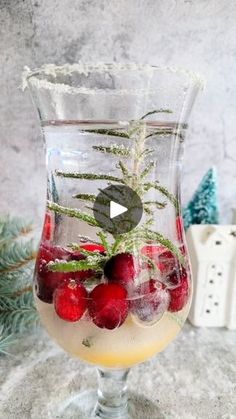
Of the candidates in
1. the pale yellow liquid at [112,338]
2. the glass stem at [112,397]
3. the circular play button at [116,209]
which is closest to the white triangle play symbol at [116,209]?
the circular play button at [116,209]

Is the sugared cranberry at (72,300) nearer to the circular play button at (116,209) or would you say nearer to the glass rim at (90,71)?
the circular play button at (116,209)

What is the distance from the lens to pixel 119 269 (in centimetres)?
54

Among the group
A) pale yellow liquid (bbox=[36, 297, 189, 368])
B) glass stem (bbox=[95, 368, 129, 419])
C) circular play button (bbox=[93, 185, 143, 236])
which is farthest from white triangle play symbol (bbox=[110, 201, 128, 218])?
glass stem (bbox=[95, 368, 129, 419])

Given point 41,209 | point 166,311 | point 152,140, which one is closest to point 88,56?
point 41,209

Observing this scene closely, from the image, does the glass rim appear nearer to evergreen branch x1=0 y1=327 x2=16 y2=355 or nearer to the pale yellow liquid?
the pale yellow liquid

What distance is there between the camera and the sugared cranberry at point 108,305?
525mm

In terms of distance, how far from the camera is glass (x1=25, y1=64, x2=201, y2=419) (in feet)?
1.77

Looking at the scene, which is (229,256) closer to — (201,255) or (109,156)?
(201,255)

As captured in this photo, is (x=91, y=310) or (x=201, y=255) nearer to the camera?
(x=91, y=310)

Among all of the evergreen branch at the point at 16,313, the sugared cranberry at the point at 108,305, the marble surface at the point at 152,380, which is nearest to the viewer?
the sugared cranberry at the point at 108,305

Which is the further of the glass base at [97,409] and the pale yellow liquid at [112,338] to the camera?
the glass base at [97,409]

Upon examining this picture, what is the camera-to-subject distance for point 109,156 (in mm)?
545

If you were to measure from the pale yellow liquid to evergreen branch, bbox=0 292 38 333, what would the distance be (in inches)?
8.4

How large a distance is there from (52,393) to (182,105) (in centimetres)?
38
